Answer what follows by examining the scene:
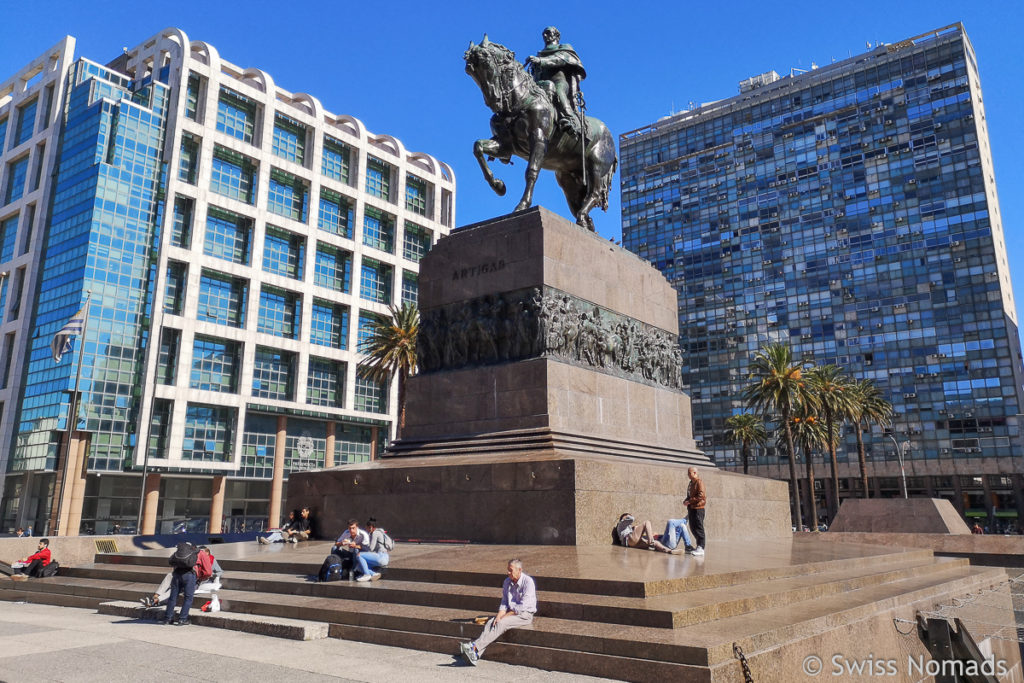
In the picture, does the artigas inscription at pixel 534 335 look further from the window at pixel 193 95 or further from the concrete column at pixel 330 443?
the window at pixel 193 95

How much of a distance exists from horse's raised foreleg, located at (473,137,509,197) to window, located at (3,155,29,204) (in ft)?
183

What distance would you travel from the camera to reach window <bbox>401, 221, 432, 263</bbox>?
7000cm

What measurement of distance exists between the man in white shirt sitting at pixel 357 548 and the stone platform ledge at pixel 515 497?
2.62 m

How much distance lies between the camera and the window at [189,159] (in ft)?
177

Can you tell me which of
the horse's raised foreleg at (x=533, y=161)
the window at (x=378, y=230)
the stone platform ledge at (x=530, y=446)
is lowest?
the stone platform ledge at (x=530, y=446)

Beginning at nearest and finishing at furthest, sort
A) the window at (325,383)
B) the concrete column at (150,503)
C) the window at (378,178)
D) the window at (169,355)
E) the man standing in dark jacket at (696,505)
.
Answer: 1. the man standing in dark jacket at (696,505)
2. the concrete column at (150,503)
3. the window at (169,355)
4. the window at (325,383)
5. the window at (378,178)

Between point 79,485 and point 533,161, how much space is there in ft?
141

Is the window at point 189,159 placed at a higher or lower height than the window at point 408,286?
higher

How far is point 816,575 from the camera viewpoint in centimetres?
1102

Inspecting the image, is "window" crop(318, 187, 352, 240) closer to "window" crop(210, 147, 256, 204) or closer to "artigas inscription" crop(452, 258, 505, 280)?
"window" crop(210, 147, 256, 204)

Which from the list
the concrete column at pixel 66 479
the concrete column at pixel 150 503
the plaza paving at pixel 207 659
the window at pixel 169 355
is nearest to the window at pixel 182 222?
the window at pixel 169 355

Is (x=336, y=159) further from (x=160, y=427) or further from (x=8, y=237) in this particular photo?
(x=160, y=427)

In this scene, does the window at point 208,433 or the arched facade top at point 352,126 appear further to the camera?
the arched facade top at point 352,126

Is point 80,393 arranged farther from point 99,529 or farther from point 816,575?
point 816,575
